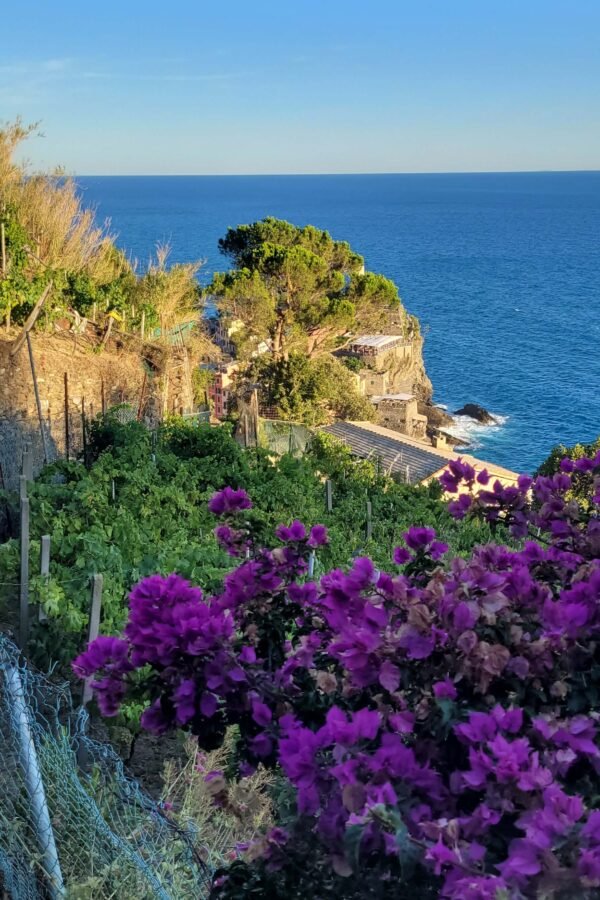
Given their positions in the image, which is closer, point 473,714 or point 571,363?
point 473,714

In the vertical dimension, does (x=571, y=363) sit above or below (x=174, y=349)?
below

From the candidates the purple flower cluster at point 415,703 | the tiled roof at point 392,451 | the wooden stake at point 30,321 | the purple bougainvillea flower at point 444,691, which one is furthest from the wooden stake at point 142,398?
the purple bougainvillea flower at point 444,691

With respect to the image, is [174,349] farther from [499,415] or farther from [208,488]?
[499,415]

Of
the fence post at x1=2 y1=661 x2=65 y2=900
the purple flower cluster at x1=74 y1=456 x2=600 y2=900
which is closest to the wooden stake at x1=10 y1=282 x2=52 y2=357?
the fence post at x1=2 y1=661 x2=65 y2=900

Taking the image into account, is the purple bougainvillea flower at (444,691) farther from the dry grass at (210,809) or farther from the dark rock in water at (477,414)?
the dark rock in water at (477,414)

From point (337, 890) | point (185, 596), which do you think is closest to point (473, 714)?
point (337, 890)

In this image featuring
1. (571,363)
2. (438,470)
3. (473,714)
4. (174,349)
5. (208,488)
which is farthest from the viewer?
(571,363)

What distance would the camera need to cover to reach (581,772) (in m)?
1.45

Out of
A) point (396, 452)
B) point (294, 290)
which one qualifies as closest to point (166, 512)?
point (396, 452)

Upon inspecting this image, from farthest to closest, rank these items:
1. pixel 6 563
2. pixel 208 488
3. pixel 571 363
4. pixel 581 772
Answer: pixel 571 363
pixel 208 488
pixel 6 563
pixel 581 772

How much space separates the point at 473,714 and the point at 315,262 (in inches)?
1044

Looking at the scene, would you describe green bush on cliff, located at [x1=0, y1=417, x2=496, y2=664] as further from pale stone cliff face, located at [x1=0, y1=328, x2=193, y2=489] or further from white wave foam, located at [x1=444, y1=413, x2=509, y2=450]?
white wave foam, located at [x1=444, y1=413, x2=509, y2=450]

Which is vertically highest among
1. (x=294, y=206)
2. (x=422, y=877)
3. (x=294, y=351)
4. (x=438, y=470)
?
(x=294, y=206)

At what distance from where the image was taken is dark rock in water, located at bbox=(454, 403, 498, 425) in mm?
41000
